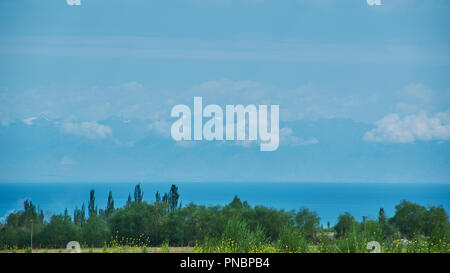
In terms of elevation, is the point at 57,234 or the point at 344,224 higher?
the point at 344,224

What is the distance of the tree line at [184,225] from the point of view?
7.59 m

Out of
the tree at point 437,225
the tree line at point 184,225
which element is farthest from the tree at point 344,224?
the tree at point 437,225

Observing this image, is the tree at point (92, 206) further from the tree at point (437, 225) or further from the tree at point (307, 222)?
the tree at point (437, 225)

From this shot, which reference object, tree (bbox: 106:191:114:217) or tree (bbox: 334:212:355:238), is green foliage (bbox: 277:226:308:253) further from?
tree (bbox: 106:191:114:217)

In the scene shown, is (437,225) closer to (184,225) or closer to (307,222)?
(307,222)

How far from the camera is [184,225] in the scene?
770cm

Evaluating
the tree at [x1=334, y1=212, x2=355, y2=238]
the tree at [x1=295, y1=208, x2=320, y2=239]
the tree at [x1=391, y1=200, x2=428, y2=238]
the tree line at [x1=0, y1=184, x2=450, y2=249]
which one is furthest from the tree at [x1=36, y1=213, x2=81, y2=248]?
the tree at [x1=391, y1=200, x2=428, y2=238]

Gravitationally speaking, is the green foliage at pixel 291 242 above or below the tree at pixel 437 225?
below

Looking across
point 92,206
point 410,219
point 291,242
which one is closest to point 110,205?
point 92,206

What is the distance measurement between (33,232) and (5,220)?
0.45 metres

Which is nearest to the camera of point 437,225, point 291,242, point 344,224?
point 291,242

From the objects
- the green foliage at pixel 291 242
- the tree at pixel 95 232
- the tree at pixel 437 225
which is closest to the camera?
the green foliage at pixel 291 242
